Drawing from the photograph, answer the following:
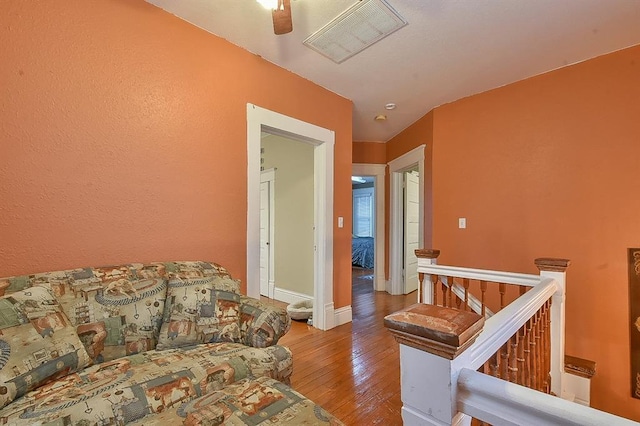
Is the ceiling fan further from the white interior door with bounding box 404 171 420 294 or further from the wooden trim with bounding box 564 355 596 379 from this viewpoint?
the white interior door with bounding box 404 171 420 294

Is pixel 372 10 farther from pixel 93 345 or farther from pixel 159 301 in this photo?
pixel 93 345

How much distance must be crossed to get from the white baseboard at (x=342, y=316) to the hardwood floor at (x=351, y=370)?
60mm

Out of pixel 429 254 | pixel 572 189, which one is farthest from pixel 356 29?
pixel 572 189

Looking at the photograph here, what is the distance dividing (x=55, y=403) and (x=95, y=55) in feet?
6.03

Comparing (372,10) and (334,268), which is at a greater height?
(372,10)

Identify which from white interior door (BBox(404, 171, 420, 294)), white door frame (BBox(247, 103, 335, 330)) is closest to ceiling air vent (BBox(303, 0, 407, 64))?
white door frame (BBox(247, 103, 335, 330))

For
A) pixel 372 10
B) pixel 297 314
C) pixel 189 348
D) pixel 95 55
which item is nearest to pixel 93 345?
pixel 189 348

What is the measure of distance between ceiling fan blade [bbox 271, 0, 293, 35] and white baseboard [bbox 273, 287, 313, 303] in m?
3.13

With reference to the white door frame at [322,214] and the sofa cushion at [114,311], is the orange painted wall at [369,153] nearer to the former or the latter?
the white door frame at [322,214]

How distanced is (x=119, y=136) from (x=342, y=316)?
2628 mm

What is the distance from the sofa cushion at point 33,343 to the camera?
114 cm

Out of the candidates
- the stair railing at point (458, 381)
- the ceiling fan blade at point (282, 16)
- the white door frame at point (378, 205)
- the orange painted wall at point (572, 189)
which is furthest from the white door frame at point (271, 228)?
the stair railing at point (458, 381)

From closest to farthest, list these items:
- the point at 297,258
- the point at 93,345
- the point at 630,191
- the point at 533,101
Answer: the point at 93,345
the point at 630,191
the point at 533,101
the point at 297,258

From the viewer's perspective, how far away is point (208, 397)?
1193 millimetres
